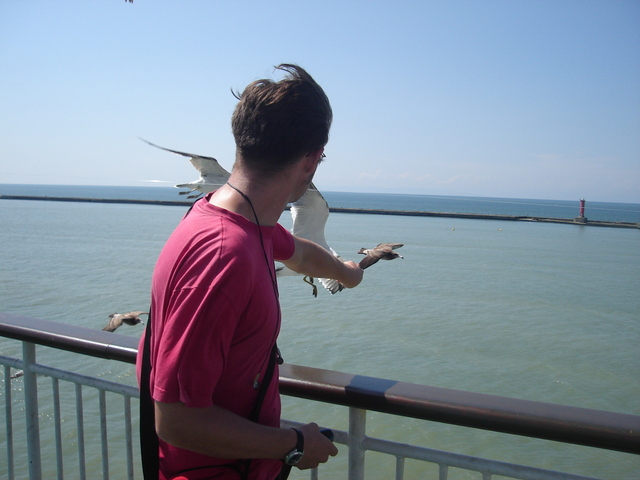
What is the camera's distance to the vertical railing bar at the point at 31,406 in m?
1.77

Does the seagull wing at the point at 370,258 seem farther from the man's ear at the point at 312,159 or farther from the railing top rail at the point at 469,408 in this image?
the man's ear at the point at 312,159

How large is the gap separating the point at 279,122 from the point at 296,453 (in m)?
0.71

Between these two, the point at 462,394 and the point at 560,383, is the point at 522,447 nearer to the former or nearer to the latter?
the point at 560,383

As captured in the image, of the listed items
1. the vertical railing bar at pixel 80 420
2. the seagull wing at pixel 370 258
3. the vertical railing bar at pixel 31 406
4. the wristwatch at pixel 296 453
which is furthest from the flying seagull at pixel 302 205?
the wristwatch at pixel 296 453

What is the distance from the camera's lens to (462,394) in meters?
1.23

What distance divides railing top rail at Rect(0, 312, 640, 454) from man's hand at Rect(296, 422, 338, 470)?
143 millimetres

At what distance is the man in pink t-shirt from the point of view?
863 mm

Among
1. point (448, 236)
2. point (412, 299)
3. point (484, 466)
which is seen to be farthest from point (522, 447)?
point (448, 236)

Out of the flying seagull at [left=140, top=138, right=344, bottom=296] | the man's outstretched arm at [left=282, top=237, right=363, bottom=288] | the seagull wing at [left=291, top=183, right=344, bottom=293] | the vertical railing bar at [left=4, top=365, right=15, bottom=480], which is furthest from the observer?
the seagull wing at [left=291, top=183, right=344, bottom=293]

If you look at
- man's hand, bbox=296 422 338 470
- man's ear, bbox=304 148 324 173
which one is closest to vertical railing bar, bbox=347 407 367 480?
man's hand, bbox=296 422 338 470

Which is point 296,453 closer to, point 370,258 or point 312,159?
point 312,159

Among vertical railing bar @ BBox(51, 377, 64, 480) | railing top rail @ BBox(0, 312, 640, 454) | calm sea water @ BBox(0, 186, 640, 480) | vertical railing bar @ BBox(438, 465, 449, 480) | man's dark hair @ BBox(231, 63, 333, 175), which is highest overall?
man's dark hair @ BBox(231, 63, 333, 175)

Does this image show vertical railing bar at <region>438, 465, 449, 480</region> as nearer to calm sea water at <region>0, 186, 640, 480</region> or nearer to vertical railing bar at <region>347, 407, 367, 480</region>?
vertical railing bar at <region>347, 407, 367, 480</region>

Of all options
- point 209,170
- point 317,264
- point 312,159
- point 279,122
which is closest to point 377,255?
point 209,170
